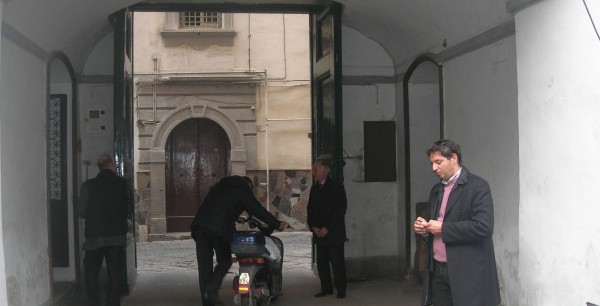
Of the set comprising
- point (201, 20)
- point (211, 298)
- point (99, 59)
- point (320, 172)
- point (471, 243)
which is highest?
point (201, 20)

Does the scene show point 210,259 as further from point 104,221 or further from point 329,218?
point 329,218

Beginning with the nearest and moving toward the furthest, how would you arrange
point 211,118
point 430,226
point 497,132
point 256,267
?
1. point 430,226
2. point 497,132
3. point 256,267
4. point 211,118

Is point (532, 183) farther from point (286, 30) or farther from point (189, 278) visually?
point (286, 30)

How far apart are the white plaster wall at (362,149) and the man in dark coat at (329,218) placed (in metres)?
1.49

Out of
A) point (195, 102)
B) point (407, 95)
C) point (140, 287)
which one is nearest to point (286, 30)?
point (195, 102)

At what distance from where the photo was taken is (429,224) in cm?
493

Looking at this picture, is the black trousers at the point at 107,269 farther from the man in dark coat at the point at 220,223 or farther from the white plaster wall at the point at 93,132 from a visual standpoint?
the white plaster wall at the point at 93,132

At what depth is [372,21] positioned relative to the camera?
9.49m

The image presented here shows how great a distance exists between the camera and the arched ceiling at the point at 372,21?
660cm

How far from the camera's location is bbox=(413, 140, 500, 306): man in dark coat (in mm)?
4801

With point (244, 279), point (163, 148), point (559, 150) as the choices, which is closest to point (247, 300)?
point (244, 279)

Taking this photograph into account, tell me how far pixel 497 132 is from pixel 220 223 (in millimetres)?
2884

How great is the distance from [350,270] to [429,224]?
5.31 metres

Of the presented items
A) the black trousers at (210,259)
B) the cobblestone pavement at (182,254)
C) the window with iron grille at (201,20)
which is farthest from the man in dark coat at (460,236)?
the window with iron grille at (201,20)
